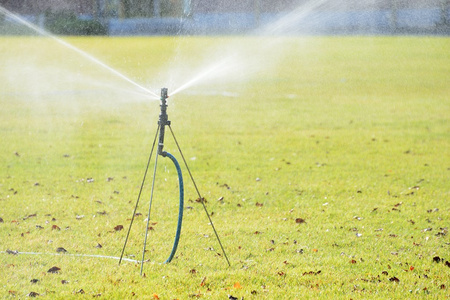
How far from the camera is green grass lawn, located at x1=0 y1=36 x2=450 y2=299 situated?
169 inches

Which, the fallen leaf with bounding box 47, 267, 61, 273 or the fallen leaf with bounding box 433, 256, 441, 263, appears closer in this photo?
the fallen leaf with bounding box 47, 267, 61, 273

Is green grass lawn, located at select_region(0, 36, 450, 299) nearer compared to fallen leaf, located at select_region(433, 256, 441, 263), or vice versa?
green grass lawn, located at select_region(0, 36, 450, 299)

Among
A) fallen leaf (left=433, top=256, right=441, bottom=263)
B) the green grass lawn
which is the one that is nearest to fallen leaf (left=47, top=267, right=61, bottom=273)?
the green grass lawn

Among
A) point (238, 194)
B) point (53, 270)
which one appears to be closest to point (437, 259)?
point (238, 194)

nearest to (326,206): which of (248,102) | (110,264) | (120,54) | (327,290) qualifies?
(327,290)

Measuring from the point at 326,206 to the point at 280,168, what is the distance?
1729 mm

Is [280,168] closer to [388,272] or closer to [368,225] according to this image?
[368,225]

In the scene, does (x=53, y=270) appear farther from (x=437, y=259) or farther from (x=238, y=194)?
(x=437, y=259)

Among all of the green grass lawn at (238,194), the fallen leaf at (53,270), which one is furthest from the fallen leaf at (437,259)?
the fallen leaf at (53,270)

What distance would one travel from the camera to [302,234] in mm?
5301

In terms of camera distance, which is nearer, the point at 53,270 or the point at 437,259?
the point at 53,270

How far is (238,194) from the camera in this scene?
661cm

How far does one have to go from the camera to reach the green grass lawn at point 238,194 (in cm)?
429

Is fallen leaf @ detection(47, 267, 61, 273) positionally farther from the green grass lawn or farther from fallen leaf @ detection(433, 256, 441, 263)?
fallen leaf @ detection(433, 256, 441, 263)
